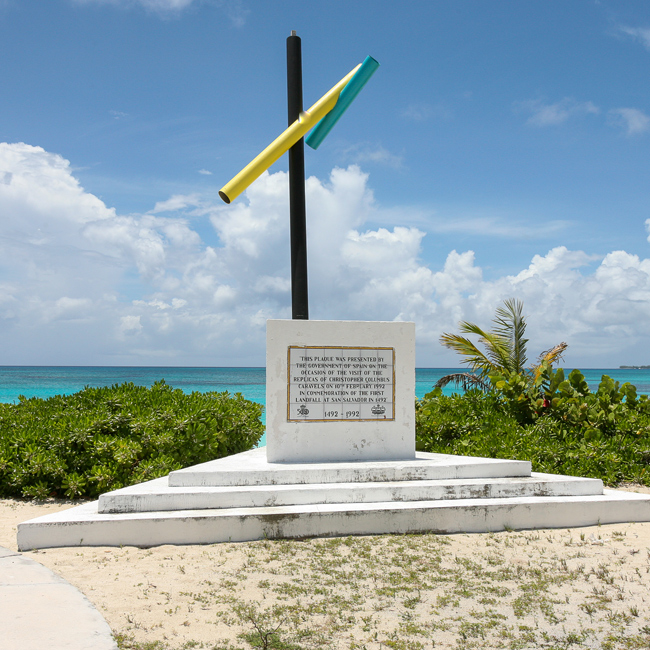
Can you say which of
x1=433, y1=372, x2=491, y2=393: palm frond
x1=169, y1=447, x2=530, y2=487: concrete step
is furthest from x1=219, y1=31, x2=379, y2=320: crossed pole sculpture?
x1=433, y1=372, x2=491, y2=393: palm frond

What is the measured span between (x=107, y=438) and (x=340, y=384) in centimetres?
289

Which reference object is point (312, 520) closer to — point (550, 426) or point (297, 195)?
point (297, 195)

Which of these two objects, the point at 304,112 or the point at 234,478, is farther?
the point at 304,112

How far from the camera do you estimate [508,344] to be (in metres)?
12.6

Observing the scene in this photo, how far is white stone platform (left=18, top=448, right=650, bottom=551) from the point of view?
465 centimetres

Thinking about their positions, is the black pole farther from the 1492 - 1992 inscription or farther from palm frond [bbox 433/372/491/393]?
palm frond [bbox 433/372/491/393]

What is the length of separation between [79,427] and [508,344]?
30.2ft

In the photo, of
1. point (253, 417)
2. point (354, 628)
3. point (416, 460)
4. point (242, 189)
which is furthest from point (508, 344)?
point (354, 628)

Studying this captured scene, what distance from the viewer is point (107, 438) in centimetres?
666

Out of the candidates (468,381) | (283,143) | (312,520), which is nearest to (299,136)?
(283,143)

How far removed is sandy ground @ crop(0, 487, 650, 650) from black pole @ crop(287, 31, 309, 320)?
2.71m

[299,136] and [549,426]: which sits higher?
[299,136]

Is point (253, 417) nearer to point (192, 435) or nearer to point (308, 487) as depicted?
point (192, 435)

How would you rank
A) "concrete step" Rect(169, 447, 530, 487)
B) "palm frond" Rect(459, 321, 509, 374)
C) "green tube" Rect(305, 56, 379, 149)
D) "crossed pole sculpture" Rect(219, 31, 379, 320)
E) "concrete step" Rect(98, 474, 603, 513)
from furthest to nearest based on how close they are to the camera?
"palm frond" Rect(459, 321, 509, 374) → "green tube" Rect(305, 56, 379, 149) → "crossed pole sculpture" Rect(219, 31, 379, 320) → "concrete step" Rect(169, 447, 530, 487) → "concrete step" Rect(98, 474, 603, 513)
